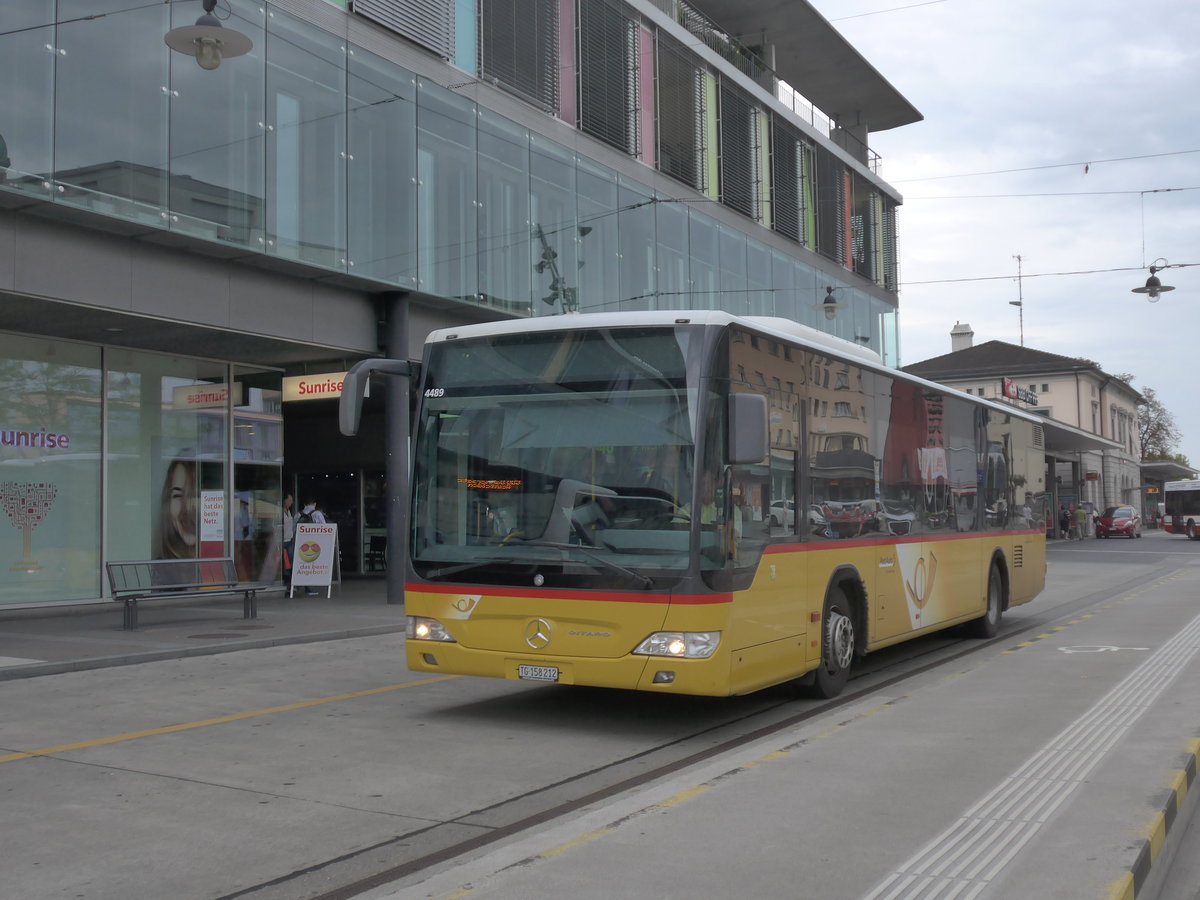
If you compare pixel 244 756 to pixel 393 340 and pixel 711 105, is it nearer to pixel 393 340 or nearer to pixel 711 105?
pixel 393 340

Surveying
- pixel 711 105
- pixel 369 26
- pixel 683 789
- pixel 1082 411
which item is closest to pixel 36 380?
pixel 369 26

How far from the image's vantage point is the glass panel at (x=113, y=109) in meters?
14.8

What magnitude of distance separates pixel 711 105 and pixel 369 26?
515 inches

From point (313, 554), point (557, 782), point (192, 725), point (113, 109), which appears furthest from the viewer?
point (313, 554)

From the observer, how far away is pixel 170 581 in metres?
16.1

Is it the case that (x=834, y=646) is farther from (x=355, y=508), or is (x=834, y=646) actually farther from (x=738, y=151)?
(x=738, y=151)

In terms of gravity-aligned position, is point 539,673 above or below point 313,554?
below

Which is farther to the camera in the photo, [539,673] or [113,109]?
[113,109]

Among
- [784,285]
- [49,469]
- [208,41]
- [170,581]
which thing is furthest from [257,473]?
[784,285]

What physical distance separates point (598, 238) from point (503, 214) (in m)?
3.49

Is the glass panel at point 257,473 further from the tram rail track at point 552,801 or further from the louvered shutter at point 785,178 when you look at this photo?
the louvered shutter at point 785,178

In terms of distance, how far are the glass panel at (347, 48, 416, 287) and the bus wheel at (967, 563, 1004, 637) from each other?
1078 cm

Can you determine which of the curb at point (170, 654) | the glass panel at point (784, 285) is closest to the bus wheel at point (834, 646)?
the curb at point (170, 654)

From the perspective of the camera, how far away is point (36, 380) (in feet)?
58.1
